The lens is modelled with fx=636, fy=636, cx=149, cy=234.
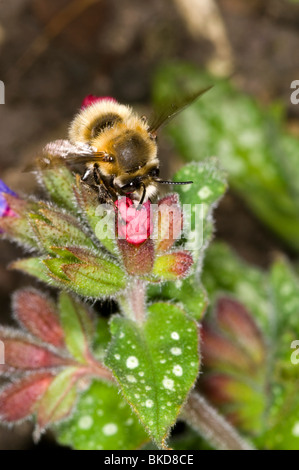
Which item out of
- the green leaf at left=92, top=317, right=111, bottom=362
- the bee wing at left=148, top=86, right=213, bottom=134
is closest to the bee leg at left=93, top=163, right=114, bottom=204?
the bee wing at left=148, top=86, right=213, bottom=134

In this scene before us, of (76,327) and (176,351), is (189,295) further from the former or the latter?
(76,327)

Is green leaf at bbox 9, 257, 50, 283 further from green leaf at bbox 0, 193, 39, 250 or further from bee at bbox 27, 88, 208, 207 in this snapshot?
bee at bbox 27, 88, 208, 207

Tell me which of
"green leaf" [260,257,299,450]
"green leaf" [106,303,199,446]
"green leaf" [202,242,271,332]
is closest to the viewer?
"green leaf" [106,303,199,446]

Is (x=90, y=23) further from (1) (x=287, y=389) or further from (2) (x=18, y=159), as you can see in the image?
(1) (x=287, y=389)

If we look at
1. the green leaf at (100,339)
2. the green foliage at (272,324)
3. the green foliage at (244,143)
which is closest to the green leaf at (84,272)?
the green leaf at (100,339)

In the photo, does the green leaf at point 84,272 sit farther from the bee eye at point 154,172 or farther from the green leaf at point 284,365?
the green leaf at point 284,365

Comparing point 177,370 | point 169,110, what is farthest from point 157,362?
point 169,110
